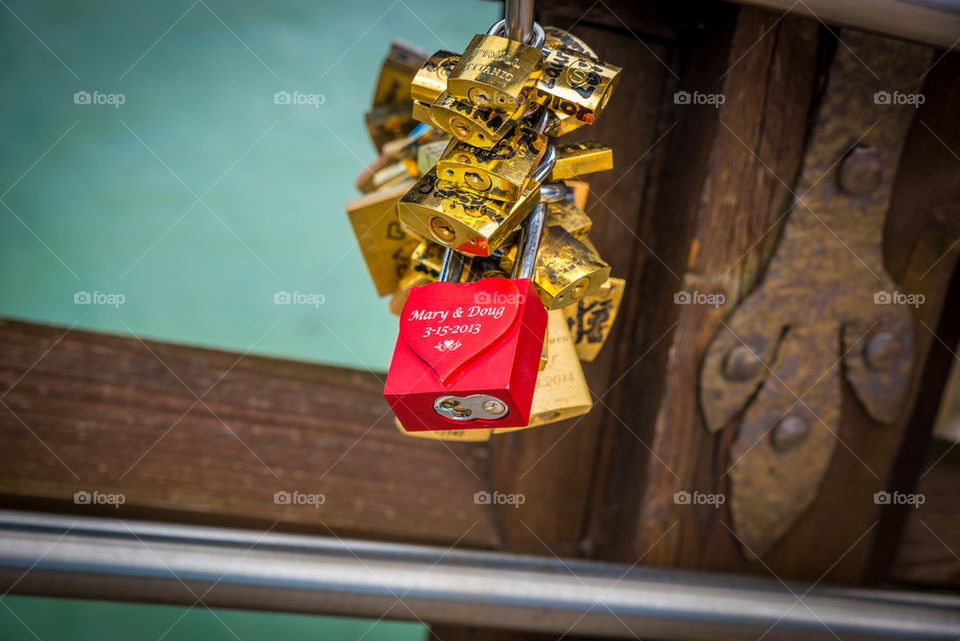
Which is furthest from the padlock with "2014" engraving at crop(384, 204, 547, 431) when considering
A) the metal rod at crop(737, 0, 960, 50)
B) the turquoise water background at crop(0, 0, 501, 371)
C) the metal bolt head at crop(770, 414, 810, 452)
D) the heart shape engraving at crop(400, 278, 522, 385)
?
the turquoise water background at crop(0, 0, 501, 371)

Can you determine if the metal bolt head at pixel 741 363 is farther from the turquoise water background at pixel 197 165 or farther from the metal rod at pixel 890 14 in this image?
the turquoise water background at pixel 197 165

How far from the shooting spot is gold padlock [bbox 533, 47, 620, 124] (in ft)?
1.60

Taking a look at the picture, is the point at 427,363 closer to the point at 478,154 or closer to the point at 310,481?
the point at 478,154

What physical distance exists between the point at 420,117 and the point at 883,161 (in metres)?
0.63

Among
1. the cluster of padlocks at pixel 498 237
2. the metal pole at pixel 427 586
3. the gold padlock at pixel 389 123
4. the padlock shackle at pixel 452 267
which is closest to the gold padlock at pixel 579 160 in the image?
the cluster of padlocks at pixel 498 237

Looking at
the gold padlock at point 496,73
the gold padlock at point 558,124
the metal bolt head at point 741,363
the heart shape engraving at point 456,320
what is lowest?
the metal bolt head at point 741,363

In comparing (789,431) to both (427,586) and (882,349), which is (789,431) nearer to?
(882,349)

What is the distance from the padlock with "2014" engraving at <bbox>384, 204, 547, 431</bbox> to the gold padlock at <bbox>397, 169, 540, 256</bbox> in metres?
0.03

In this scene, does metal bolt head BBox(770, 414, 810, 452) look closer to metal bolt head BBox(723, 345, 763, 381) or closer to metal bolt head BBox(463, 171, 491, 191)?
metal bolt head BBox(723, 345, 763, 381)

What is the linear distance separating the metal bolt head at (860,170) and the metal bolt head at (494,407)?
63 cm

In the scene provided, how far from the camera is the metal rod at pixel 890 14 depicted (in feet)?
1.85

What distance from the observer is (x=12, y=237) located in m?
1.27

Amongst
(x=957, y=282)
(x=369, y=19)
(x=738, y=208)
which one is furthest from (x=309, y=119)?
(x=957, y=282)

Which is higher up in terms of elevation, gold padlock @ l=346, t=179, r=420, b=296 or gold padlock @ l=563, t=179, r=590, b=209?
gold padlock @ l=563, t=179, r=590, b=209
